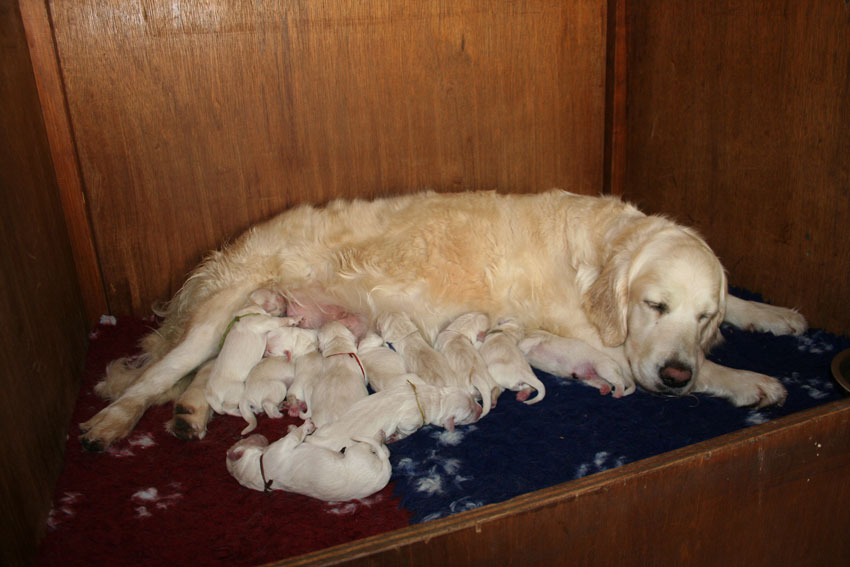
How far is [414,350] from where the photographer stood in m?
2.52

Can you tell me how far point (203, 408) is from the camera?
93.9 inches

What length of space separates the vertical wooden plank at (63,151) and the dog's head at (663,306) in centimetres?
251

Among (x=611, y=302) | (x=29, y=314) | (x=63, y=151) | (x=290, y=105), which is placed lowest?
(x=611, y=302)

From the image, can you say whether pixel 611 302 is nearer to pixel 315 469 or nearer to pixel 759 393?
pixel 759 393

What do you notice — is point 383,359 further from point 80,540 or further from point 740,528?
point 740,528

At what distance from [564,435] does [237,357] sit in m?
1.28

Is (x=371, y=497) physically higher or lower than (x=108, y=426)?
lower

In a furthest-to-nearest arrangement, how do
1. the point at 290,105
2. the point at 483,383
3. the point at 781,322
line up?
the point at 290,105 < the point at 781,322 < the point at 483,383

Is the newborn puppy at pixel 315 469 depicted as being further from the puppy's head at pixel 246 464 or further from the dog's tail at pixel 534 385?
the dog's tail at pixel 534 385

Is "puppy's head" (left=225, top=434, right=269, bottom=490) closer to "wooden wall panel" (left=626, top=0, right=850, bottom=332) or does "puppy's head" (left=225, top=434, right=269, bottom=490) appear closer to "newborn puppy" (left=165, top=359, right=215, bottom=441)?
"newborn puppy" (left=165, top=359, right=215, bottom=441)

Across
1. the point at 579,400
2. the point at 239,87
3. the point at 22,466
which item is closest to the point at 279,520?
the point at 22,466

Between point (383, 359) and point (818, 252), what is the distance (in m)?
1.99

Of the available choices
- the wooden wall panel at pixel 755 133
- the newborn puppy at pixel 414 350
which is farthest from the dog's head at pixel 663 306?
the newborn puppy at pixel 414 350

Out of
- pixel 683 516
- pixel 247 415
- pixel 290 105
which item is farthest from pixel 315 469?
pixel 290 105
